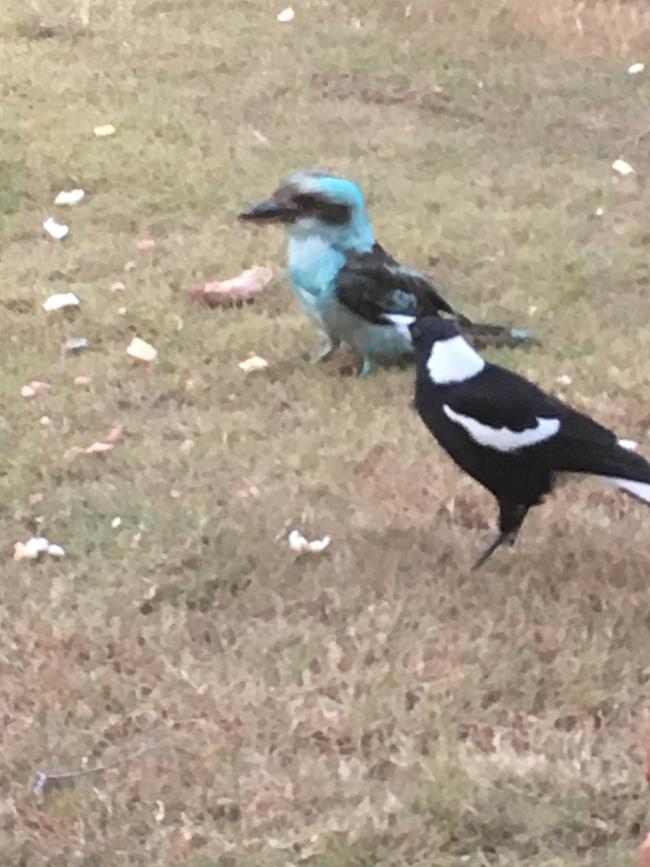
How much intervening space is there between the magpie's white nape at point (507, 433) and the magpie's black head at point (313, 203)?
0.71 m

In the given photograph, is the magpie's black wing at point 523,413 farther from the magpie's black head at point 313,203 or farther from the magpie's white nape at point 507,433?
the magpie's black head at point 313,203

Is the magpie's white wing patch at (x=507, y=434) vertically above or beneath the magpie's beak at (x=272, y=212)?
above

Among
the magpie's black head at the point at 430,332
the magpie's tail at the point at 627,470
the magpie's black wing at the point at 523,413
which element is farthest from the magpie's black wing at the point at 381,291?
the magpie's tail at the point at 627,470

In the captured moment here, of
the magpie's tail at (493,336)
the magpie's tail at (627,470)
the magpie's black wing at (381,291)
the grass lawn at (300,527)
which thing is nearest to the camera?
the grass lawn at (300,527)

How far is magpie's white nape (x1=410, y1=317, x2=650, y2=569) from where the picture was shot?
2.20 m

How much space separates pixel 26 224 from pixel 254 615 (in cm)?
192

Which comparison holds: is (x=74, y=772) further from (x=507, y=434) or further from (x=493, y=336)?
(x=493, y=336)

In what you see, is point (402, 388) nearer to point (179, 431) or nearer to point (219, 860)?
point (179, 431)

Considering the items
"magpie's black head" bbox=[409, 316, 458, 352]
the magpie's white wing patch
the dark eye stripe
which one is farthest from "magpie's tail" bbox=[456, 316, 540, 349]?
the magpie's white wing patch

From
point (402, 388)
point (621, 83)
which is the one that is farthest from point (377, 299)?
point (621, 83)

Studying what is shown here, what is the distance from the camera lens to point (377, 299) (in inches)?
115

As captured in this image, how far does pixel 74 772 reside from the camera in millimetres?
1915

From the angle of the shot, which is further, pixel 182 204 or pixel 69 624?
pixel 182 204

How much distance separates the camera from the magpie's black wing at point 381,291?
2.93m
